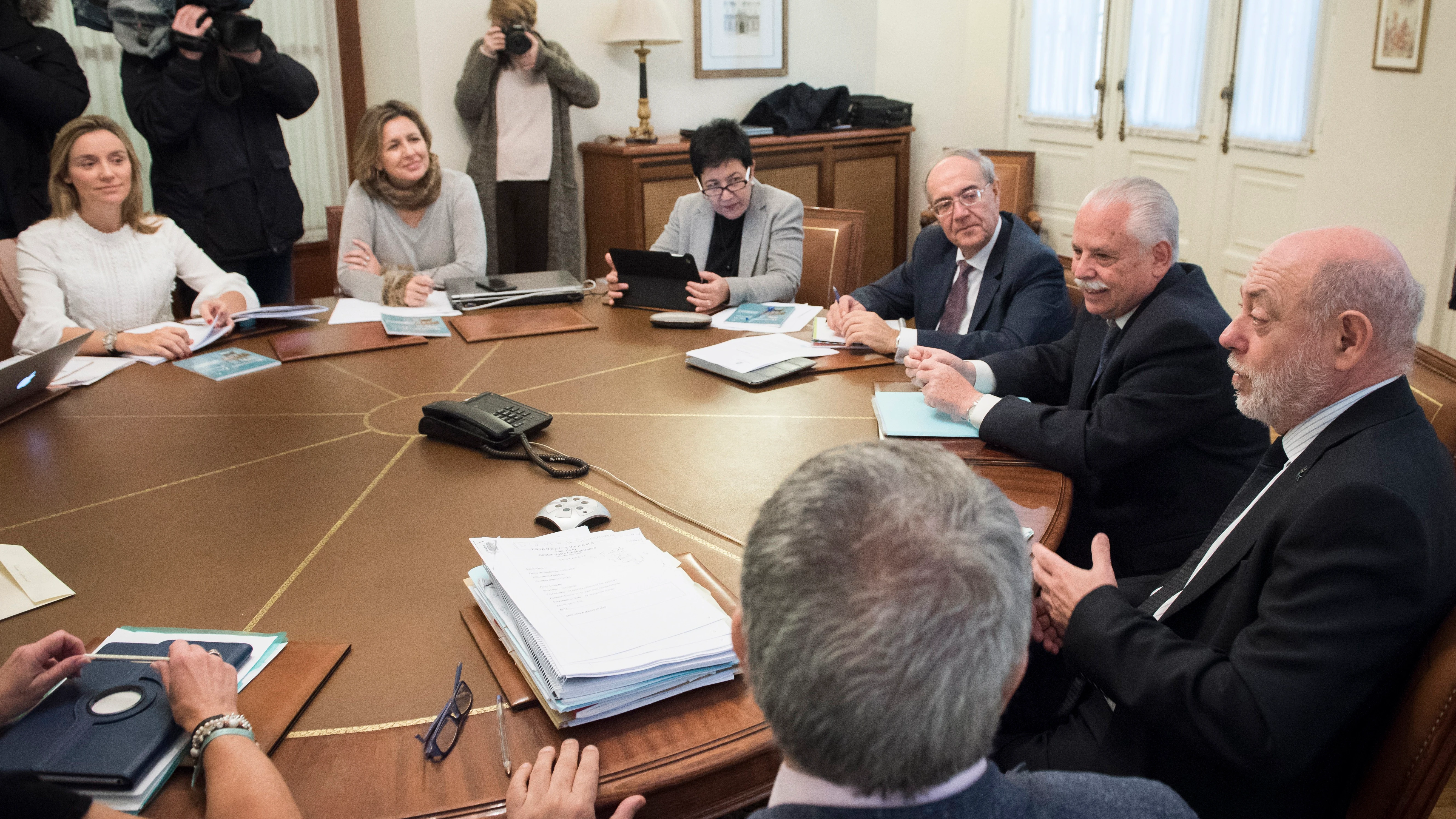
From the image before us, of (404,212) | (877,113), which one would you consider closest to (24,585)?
(404,212)

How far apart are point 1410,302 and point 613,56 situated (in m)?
4.42

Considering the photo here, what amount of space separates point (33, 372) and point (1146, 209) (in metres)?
2.41

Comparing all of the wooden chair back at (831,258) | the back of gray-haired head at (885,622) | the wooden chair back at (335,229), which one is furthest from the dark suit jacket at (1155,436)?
the wooden chair back at (335,229)

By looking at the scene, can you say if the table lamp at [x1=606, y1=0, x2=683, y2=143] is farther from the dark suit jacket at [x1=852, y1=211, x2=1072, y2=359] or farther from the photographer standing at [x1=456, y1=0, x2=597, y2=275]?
the dark suit jacket at [x1=852, y1=211, x2=1072, y2=359]

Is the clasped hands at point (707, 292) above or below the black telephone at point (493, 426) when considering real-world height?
above

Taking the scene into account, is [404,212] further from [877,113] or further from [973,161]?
[877,113]

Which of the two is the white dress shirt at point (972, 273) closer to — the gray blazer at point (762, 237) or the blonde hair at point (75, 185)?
the gray blazer at point (762, 237)

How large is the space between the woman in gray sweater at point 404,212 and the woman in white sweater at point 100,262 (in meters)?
0.46

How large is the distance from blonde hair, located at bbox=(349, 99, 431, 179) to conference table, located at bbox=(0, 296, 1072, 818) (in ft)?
2.88

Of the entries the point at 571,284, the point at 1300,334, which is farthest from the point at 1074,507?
the point at 571,284

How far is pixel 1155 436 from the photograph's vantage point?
1944mm

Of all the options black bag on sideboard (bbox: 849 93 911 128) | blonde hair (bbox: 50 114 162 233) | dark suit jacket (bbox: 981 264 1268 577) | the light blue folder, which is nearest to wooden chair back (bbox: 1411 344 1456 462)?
dark suit jacket (bbox: 981 264 1268 577)

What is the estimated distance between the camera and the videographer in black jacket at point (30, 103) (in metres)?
3.18

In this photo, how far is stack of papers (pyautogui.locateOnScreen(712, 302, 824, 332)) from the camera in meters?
2.90
